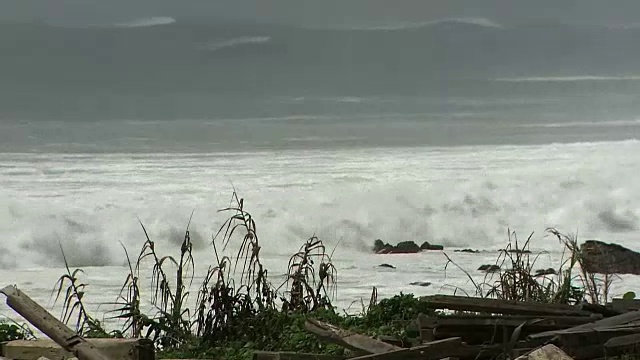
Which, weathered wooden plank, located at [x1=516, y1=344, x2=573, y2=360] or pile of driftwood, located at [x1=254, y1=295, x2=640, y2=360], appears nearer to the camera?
weathered wooden plank, located at [x1=516, y1=344, x2=573, y2=360]

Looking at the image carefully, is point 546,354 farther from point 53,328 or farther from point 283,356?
point 53,328

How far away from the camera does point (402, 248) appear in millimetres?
8391

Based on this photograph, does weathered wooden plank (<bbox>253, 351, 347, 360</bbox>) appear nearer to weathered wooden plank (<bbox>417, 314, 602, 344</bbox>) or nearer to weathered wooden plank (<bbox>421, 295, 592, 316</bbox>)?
weathered wooden plank (<bbox>417, 314, 602, 344</bbox>)

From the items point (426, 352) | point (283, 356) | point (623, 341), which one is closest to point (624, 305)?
point (623, 341)

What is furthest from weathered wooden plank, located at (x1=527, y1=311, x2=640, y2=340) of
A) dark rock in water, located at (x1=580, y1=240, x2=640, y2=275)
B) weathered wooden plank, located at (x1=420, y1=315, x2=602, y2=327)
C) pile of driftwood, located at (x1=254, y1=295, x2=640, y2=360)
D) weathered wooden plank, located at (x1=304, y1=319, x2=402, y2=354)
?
dark rock in water, located at (x1=580, y1=240, x2=640, y2=275)

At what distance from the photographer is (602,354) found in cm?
347

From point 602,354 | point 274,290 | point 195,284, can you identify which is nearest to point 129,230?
point 195,284

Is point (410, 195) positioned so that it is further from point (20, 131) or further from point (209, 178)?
point (20, 131)

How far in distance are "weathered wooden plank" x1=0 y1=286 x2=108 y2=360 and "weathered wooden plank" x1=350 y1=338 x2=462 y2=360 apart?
2.62 feet

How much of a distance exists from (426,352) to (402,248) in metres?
5.10

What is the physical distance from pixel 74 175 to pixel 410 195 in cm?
377

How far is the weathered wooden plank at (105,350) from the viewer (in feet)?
11.2

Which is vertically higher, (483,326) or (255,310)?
(255,310)

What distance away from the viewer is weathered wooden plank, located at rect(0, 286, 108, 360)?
3.21 metres
